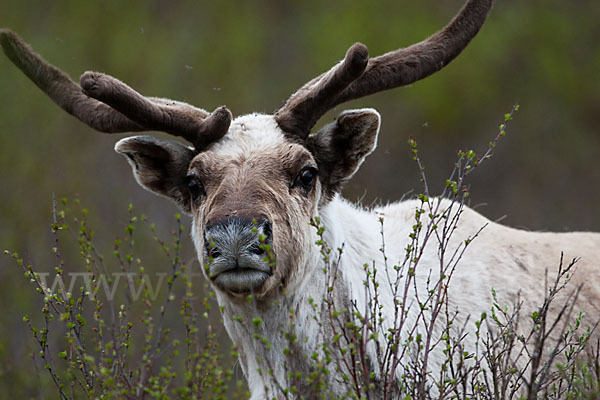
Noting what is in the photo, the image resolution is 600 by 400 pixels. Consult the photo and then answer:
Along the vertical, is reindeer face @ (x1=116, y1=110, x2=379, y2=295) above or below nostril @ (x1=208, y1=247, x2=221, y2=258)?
above

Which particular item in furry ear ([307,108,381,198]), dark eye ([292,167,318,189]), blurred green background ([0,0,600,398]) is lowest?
dark eye ([292,167,318,189])

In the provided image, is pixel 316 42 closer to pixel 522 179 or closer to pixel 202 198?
pixel 522 179

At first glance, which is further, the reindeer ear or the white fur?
the reindeer ear

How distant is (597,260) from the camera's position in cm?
754

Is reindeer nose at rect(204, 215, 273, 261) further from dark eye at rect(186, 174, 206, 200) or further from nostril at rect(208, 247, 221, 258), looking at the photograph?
dark eye at rect(186, 174, 206, 200)

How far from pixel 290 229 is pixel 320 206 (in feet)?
2.00

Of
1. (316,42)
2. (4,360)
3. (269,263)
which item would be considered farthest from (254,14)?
(269,263)

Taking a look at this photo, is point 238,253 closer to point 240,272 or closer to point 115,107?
point 240,272

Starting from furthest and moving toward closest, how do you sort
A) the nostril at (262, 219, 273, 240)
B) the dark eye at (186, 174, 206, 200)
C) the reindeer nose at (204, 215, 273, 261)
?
the dark eye at (186, 174, 206, 200), the nostril at (262, 219, 273, 240), the reindeer nose at (204, 215, 273, 261)

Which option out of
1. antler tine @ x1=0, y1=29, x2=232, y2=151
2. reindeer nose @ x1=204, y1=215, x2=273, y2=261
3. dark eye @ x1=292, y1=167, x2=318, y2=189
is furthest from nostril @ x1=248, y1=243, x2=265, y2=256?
antler tine @ x1=0, y1=29, x2=232, y2=151

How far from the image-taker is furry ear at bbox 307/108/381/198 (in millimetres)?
6422

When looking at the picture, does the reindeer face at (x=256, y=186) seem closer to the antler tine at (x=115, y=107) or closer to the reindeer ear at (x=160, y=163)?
the reindeer ear at (x=160, y=163)

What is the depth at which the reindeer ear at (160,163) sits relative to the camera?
6.59 meters

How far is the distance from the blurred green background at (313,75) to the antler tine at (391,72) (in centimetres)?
908
